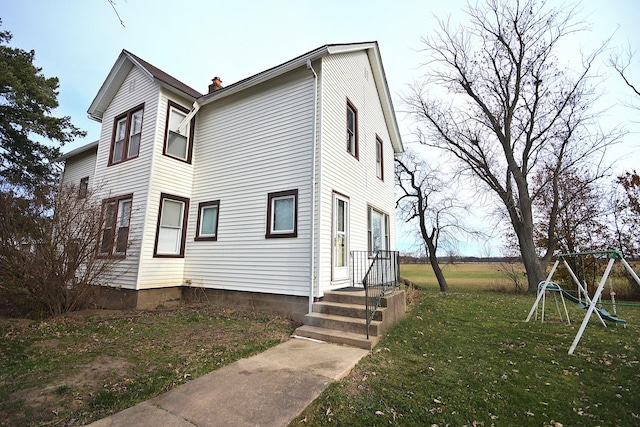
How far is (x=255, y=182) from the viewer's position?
8352mm

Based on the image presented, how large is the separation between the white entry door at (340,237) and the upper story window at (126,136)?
22.3 ft

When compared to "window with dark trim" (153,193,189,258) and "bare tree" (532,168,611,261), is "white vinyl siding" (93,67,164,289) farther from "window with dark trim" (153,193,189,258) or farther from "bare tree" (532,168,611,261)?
"bare tree" (532,168,611,261)

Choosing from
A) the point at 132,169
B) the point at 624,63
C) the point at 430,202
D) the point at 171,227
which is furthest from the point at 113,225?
the point at 624,63

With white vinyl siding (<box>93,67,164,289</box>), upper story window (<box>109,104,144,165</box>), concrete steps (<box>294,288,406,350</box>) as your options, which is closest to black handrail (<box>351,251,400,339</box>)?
concrete steps (<box>294,288,406,350</box>)

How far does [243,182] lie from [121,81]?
6.88 metres

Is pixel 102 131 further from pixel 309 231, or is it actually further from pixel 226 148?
pixel 309 231

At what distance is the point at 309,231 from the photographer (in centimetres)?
714

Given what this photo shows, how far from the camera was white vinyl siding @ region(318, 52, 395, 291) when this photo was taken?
A: 24.6ft

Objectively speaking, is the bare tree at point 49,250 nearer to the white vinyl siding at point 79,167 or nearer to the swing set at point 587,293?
the white vinyl siding at point 79,167

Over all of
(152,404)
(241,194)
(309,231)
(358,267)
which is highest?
(241,194)

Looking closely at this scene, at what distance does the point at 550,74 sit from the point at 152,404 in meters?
20.4

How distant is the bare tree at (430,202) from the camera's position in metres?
20.3

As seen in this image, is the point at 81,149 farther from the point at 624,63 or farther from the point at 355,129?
the point at 624,63

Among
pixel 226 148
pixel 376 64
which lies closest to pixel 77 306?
pixel 226 148
